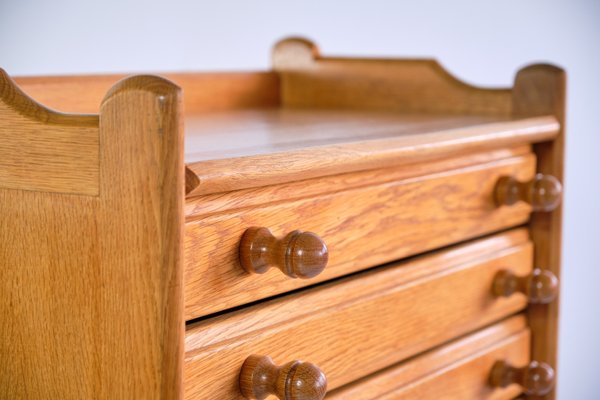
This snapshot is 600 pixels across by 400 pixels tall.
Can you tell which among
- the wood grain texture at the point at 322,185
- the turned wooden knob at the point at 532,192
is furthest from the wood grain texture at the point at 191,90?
the turned wooden knob at the point at 532,192

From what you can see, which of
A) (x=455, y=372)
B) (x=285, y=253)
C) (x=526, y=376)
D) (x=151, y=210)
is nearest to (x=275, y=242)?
(x=285, y=253)

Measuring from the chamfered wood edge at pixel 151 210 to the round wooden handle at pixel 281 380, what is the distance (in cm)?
11

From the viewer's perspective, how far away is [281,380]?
756 mm

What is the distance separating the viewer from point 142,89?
631 mm

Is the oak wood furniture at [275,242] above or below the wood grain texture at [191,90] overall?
below

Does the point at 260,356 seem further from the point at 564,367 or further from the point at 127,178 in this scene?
the point at 564,367

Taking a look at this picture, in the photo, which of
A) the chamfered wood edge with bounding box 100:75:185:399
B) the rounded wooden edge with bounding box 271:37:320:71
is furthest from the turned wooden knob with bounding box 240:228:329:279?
the rounded wooden edge with bounding box 271:37:320:71

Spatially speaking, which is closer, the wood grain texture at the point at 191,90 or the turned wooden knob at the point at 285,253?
the turned wooden knob at the point at 285,253

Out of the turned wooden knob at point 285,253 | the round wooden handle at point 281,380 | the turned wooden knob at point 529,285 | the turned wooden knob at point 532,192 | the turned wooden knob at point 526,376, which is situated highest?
the turned wooden knob at point 285,253

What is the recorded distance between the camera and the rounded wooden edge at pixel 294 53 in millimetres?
1451

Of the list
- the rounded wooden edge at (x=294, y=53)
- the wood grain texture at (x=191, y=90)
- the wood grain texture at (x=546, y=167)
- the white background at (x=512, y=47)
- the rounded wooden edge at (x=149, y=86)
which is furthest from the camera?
the white background at (x=512, y=47)

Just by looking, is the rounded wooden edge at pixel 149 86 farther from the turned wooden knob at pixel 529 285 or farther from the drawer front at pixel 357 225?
the turned wooden knob at pixel 529 285

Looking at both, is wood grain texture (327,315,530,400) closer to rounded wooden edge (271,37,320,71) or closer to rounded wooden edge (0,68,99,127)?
rounded wooden edge (0,68,99,127)

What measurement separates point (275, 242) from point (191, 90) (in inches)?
22.8
